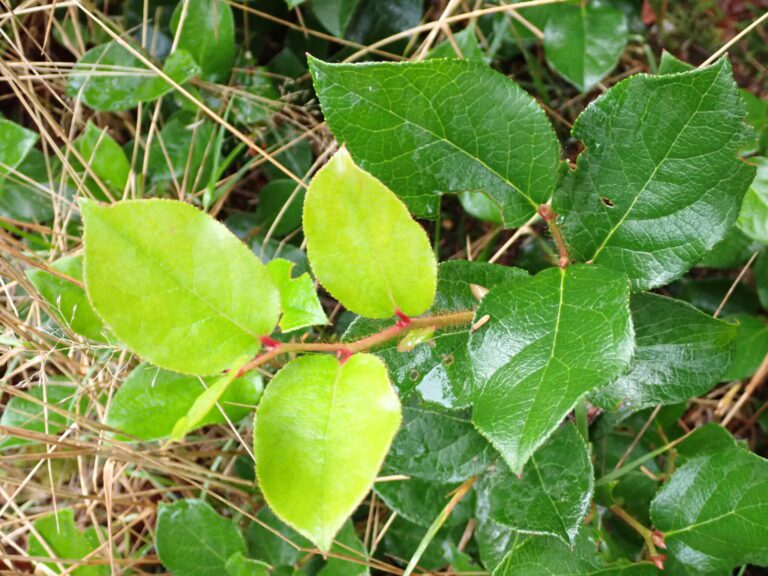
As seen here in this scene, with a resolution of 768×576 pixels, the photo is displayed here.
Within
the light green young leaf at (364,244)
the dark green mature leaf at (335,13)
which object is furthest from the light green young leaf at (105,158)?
the light green young leaf at (364,244)

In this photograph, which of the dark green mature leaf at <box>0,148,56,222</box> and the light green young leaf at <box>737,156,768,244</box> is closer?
the light green young leaf at <box>737,156,768,244</box>

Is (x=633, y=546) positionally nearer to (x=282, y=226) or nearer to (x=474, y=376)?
(x=474, y=376)

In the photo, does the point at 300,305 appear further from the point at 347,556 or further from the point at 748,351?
the point at 748,351

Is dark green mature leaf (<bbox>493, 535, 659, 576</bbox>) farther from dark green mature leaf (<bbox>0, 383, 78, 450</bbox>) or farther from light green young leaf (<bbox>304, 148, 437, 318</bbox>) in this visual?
dark green mature leaf (<bbox>0, 383, 78, 450</bbox>)

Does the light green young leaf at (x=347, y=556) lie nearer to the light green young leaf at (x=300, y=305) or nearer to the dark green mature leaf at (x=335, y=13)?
the light green young leaf at (x=300, y=305)

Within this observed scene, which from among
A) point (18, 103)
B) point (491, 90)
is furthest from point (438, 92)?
point (18, 103)

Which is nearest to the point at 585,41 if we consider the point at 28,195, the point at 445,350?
the point at 445,350

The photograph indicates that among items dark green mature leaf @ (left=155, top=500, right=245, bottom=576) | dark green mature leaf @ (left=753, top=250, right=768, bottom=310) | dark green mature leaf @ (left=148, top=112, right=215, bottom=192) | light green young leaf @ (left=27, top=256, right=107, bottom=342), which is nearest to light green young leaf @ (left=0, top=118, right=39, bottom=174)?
dark green mature leaf @ (left=148, top=112, right=215, bottom=192)

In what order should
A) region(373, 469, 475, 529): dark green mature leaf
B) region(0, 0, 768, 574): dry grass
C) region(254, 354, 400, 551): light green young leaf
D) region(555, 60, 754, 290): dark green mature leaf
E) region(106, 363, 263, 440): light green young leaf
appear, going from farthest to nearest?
region(0, 0, 768, 574): dry grass → region(373, 469, 475, 529): dark green mature leaf → region(106, 363, 263, 440): light green young leaf → region(555, 60, 754, 290): dark green mature leaf → region(254, 354, 400, 551): light green young leaf
